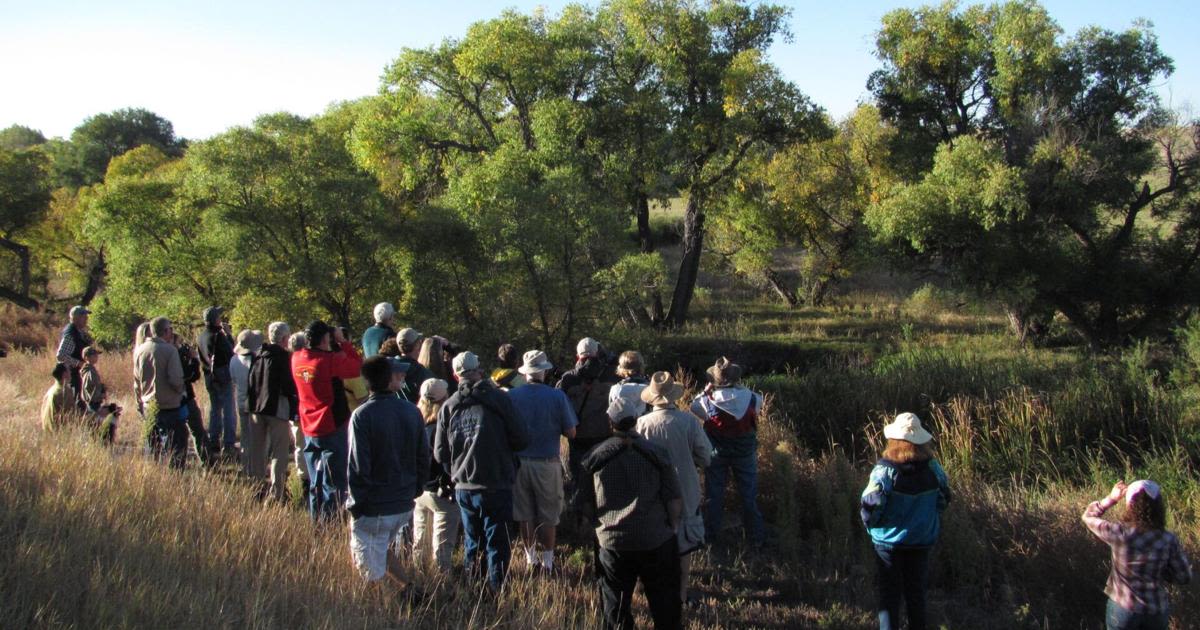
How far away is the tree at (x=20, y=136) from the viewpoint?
6103 cm

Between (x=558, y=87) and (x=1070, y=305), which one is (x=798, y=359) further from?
(x=558, y=87)

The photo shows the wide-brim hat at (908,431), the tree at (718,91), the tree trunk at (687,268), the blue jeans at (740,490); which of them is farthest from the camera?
A: the tree trunk at (687,268)

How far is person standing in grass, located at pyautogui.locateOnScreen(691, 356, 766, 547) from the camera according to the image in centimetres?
630

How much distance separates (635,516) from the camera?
4.43 metres

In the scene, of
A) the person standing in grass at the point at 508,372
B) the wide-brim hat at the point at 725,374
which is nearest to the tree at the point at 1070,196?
the wide-brim hat at the point at 725,374

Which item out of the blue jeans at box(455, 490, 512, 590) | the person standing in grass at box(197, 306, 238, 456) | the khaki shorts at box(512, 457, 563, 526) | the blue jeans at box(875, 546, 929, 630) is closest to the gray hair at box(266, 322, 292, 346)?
the person standing in grass at box(197, 306, 238, 456)

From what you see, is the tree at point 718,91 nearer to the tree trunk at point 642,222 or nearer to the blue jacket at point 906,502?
the tree trunk at point 642,222

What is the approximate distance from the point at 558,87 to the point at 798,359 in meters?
9.36

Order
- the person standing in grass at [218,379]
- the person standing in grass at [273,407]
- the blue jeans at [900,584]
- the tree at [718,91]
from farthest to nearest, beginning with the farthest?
1. the tree at [718,91]
2. the person standing in grass at [218,379]
3. the person standing in grass at [273,407]
4. the blue jeans at [900,584]

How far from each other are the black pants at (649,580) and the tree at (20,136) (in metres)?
69.9

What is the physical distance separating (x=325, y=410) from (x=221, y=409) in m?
3.59

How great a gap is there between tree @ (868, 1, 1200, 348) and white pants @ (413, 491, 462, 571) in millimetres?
17681

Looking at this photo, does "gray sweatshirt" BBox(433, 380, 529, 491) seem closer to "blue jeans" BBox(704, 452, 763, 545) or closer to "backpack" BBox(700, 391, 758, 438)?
"backpack" BBox(700, 391, 758, 438)

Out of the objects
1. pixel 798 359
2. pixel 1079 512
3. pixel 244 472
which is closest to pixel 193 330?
pixel 244 472
